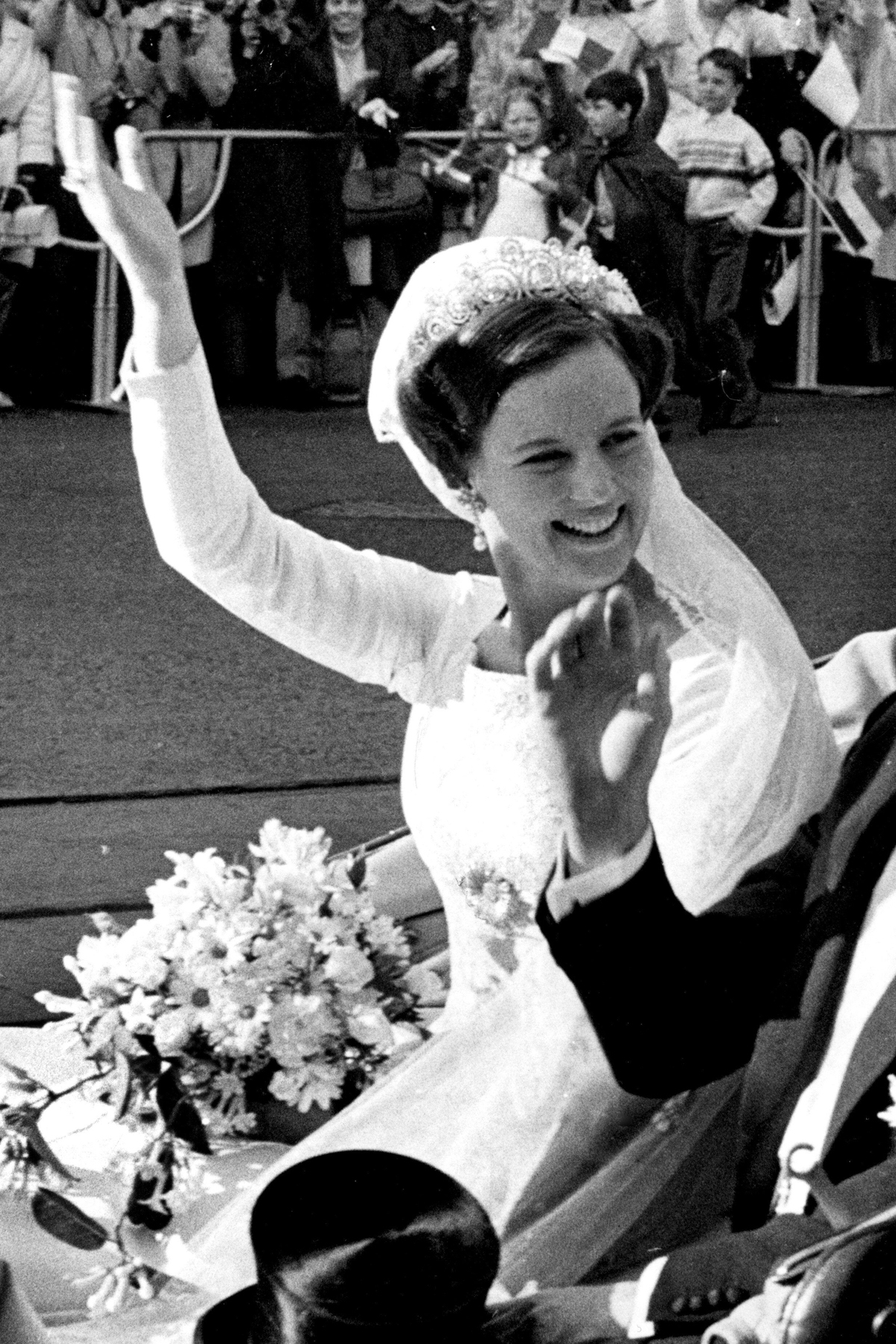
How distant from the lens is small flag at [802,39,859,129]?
247 cm

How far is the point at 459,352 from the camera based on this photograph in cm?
191

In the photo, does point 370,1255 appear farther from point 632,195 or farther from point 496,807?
point 632,195

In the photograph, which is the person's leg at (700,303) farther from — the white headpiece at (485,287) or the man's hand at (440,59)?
the white headpiece at (485,287)

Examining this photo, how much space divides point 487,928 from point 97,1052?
1.30 feet

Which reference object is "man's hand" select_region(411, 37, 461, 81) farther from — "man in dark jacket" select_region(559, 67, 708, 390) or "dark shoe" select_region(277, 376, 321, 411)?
"dark shoe" select_region(277, 376, 321, 411)

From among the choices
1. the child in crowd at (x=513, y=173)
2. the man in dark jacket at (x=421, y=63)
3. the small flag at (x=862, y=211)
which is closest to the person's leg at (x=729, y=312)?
the small flag at (x=862, y=211)

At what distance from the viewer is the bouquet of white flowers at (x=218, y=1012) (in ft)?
6.76

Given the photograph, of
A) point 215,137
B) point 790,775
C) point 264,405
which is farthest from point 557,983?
point 215,137

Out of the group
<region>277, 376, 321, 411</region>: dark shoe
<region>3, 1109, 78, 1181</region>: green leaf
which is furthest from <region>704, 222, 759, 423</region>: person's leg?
<region>3, 1109, 78, 1181</region>: green leaf

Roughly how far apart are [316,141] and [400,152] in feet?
0.30

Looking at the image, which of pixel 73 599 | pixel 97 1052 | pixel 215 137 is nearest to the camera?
pixel 97 1052

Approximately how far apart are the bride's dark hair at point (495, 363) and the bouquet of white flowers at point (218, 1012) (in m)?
0.43

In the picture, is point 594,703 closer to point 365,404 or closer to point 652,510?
point 652,510

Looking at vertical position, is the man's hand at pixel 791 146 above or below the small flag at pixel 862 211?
above
